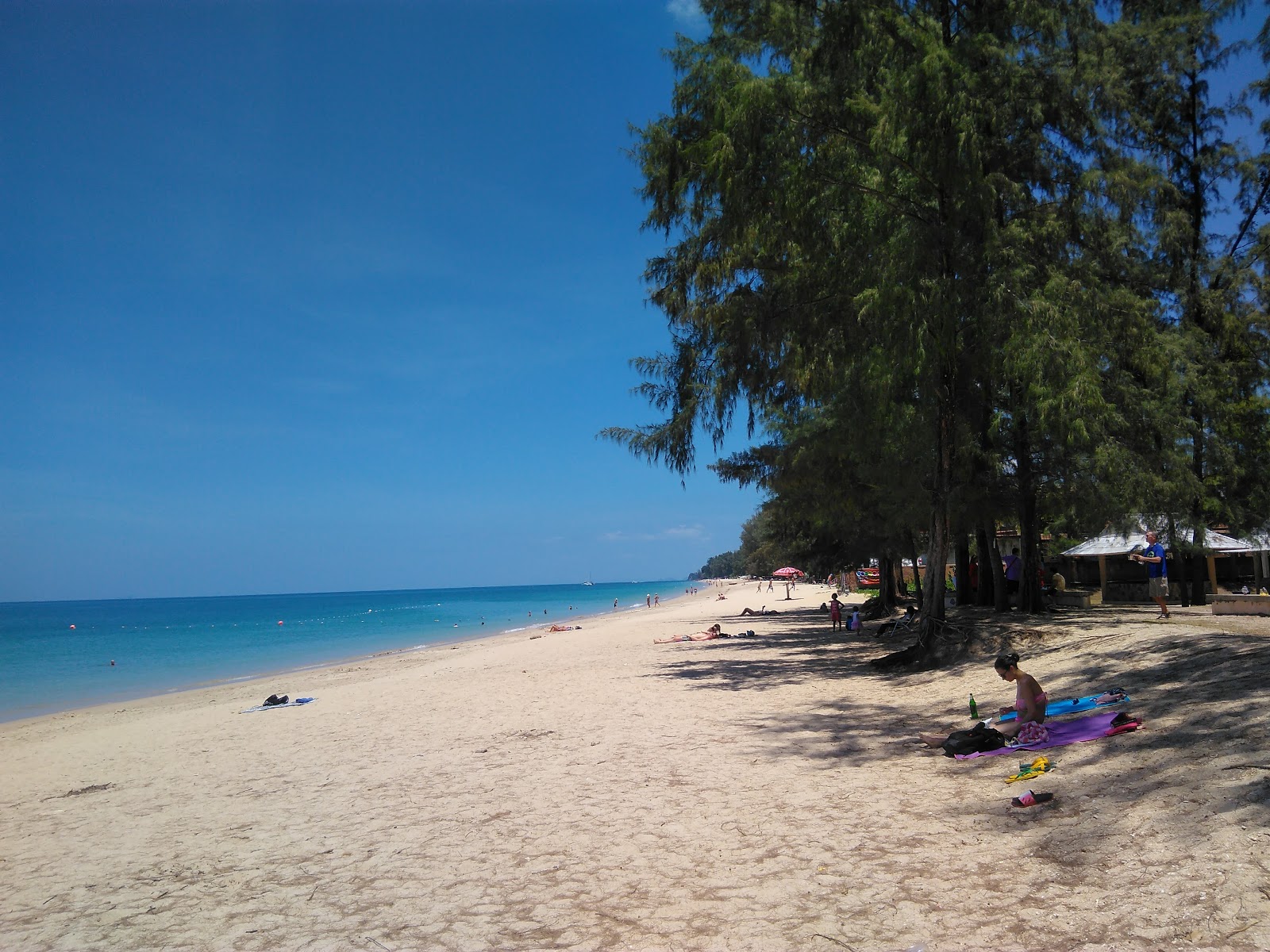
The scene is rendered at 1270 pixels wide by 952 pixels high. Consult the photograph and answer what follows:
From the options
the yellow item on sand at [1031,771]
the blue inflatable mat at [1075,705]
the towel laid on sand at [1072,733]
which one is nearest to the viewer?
the yellow item on sand at [1031,771]

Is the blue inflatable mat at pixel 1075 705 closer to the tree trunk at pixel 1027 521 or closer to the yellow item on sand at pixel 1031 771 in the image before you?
the yellow item on sand at pixel 1031 771

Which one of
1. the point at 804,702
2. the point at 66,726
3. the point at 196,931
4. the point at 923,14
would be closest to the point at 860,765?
the point at 804,702

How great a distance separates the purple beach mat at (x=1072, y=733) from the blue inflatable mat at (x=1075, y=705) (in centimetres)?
39

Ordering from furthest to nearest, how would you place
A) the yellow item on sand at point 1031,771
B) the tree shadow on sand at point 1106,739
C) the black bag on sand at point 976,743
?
the black bag on sand at point 976,743 → the yellow item on sand at point 1031,771 → the tree shadow on sand at point 1106,739

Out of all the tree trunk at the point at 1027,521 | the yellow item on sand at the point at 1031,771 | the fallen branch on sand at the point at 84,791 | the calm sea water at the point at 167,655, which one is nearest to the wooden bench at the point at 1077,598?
the tree trunk at the point at 1027,521

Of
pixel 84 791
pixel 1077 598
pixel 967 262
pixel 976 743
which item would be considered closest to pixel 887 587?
pixel 1077 598

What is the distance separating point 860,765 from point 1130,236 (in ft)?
40.8

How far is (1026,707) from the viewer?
25.3 feet

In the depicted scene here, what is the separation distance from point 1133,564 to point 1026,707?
69.4 ft

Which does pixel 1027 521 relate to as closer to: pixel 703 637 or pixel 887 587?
pixel 703 637

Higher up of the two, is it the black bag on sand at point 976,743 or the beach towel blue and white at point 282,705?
the black bag on sand at point 976,743

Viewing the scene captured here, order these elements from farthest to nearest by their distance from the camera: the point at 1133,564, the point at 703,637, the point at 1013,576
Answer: the point at 1133,564 → the point at 703,637 → the point at 1013,576

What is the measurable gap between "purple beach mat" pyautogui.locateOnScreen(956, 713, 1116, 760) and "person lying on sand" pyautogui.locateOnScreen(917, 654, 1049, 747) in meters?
0.08

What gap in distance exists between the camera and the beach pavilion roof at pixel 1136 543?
56.5 feet
